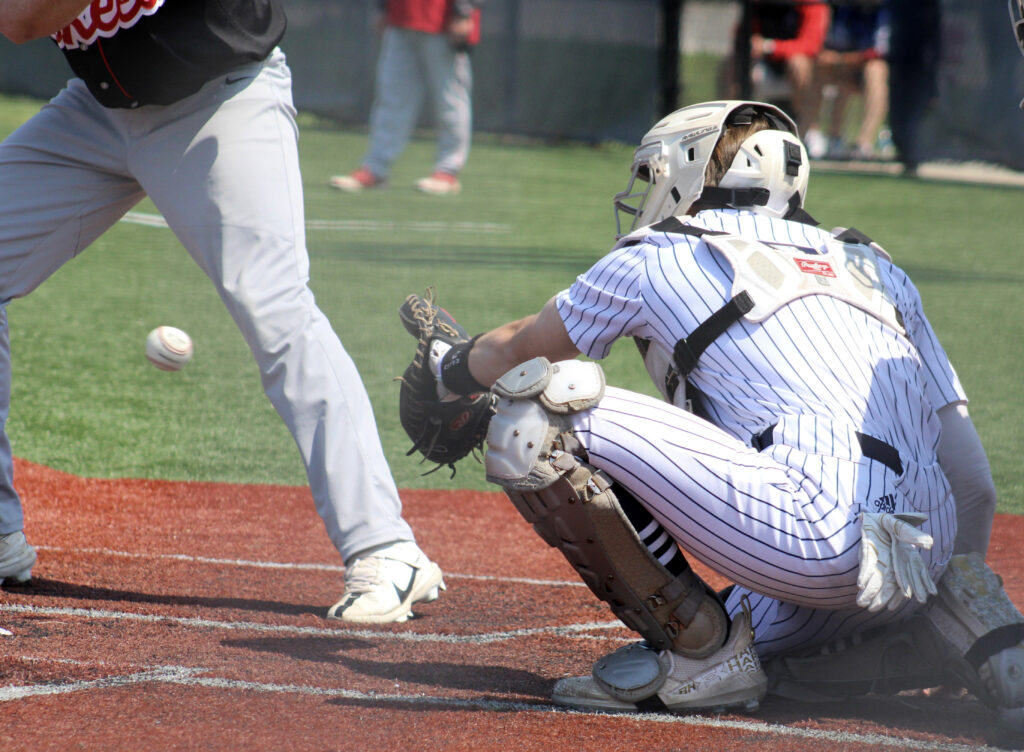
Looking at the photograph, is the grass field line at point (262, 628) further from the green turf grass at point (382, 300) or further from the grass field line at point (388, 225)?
the grass field line at point (388, 225)

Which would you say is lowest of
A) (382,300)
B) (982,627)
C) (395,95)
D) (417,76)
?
(382,300)

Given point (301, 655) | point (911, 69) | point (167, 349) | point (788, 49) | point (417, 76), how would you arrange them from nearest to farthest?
1. point (301, 655)
2. point (167, 349)
3. point (417, 76)
4. point (911, 69)
5. point (788, 49)

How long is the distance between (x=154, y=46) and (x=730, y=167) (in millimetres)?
1406

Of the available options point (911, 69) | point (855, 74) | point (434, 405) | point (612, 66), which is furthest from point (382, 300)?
point (855, 74)

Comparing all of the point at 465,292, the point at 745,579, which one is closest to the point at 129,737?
the point at 745,579

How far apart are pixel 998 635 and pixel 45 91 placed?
15.5m

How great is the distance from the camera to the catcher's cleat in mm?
3320

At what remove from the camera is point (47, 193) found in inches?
132

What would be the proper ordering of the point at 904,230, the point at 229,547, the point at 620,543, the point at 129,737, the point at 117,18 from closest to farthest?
the point at 129,737, the point at 620,543, the point at 117,18, the point at 229,547, the point at 904,230

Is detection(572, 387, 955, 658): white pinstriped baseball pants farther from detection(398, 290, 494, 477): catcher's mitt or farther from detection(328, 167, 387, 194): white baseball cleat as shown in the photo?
detection(328, 167, 387, 194): white baseball cleat

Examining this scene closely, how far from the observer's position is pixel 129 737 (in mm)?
2334

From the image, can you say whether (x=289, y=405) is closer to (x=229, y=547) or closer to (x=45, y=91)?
(x=229, y=547)

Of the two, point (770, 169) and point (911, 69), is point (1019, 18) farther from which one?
point (911, 69)

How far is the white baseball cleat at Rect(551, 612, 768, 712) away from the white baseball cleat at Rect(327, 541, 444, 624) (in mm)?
647
